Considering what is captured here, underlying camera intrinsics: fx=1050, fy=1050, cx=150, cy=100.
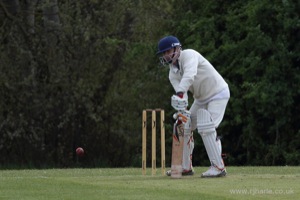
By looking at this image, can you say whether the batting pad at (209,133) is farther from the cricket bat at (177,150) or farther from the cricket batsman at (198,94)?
the cricket bat at (177,150)

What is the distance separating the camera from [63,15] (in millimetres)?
24328

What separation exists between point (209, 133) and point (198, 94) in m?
0.58

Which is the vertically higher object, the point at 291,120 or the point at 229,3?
the point at 229,3

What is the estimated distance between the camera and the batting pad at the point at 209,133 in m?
12.9

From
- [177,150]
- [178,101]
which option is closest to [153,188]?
[178,101]

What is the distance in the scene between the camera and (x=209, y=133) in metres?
12.9

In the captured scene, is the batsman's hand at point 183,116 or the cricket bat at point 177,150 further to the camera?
the cricket bat at point 177,150

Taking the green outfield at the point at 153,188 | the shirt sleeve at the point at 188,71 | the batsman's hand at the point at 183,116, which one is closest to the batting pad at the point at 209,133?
the batsman's hand at the point at 183,116

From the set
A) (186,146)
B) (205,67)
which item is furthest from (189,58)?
(186,146)

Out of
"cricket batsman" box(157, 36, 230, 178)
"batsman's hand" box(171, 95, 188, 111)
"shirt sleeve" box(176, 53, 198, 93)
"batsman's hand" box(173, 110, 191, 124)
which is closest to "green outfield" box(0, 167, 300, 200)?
"cricket batsman" box(157, 36, 230, 178)

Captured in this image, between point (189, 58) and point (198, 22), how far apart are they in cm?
1119

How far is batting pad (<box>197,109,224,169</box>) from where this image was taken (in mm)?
12867

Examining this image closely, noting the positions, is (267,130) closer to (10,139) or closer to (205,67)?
(10,139)

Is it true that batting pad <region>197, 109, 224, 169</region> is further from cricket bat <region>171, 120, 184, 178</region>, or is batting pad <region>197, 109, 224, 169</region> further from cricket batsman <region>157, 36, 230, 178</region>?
cricket bat <region>171, 120, 184, 178</region>
